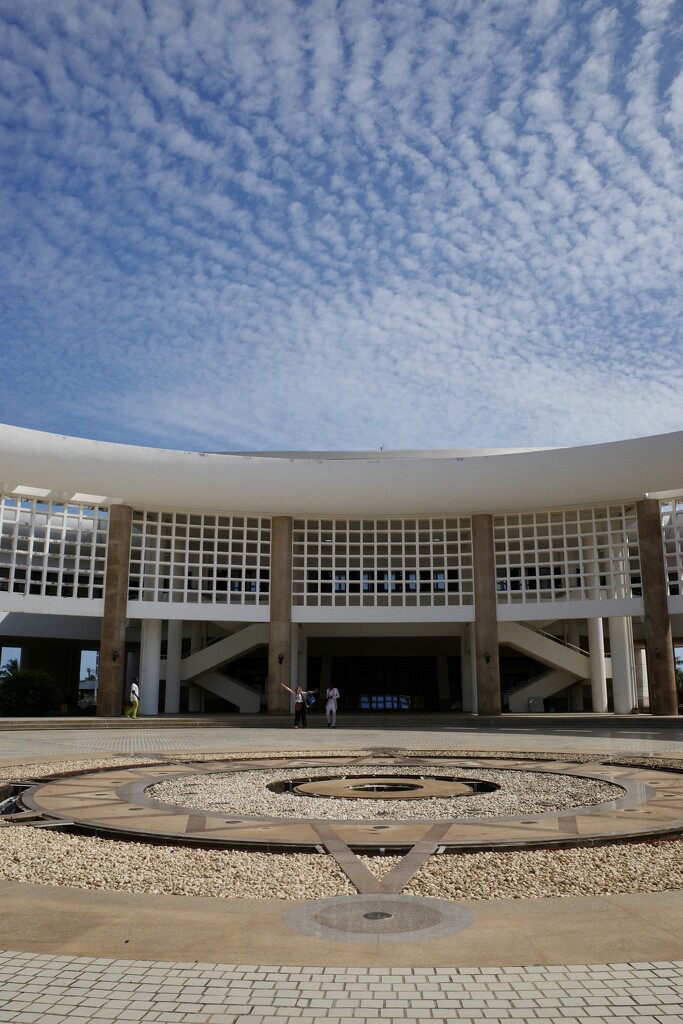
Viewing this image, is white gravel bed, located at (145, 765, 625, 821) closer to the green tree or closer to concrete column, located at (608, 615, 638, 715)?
concrete column, located at (608, 615, 638, 715)

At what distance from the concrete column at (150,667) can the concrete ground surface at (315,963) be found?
21296 mm

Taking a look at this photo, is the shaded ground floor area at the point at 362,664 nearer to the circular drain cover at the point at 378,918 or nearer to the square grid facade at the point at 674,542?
the square grid facade at the point at 674,542

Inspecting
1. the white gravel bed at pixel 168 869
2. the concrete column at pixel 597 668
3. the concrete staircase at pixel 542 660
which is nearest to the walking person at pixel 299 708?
the concrete staircase at pixel 542 660

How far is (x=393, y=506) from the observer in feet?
84.7

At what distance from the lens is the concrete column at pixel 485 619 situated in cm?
2500

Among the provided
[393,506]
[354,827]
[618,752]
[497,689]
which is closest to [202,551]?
[393,506]

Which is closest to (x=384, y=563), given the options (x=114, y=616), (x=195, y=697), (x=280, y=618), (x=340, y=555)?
(x=340, y=555)

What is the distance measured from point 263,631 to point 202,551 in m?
3.60

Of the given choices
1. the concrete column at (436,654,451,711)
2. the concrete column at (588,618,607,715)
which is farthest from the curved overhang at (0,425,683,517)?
the concrete column at (436,654,451,711)

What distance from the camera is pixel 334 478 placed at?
24500mm

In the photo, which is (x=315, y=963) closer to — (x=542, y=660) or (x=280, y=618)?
(x=280, y=618)

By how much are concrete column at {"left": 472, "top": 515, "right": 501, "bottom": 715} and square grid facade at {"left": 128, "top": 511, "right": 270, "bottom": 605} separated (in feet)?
21.6

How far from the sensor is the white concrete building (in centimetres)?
2361

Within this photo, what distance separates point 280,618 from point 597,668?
1045 centimetres
